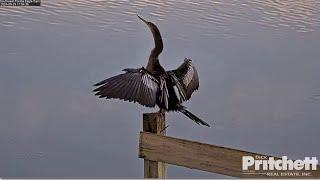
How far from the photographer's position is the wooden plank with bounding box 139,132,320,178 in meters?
3.14

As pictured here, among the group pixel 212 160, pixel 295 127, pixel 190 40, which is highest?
pixel 190 40

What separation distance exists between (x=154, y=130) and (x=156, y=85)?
0.27 metres

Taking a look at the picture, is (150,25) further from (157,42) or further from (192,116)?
(192,116)

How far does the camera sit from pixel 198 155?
321cm

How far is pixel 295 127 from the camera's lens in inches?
120

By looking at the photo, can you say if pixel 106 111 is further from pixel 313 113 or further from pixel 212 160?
pixel 313 113

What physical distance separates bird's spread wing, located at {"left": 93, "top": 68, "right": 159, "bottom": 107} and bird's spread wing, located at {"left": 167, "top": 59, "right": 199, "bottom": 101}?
142mm

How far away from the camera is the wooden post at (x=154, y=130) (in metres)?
3.20

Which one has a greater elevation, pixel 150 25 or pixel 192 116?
pixel 150 25

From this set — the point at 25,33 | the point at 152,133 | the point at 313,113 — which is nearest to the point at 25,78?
the point at 25,33

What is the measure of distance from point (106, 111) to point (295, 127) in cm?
108

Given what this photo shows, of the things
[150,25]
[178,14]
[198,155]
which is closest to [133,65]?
[150,25]

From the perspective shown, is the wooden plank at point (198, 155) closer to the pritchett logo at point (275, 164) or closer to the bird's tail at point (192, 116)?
the pritchett logo at point (275, 164)

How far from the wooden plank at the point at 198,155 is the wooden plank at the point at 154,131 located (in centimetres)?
3
